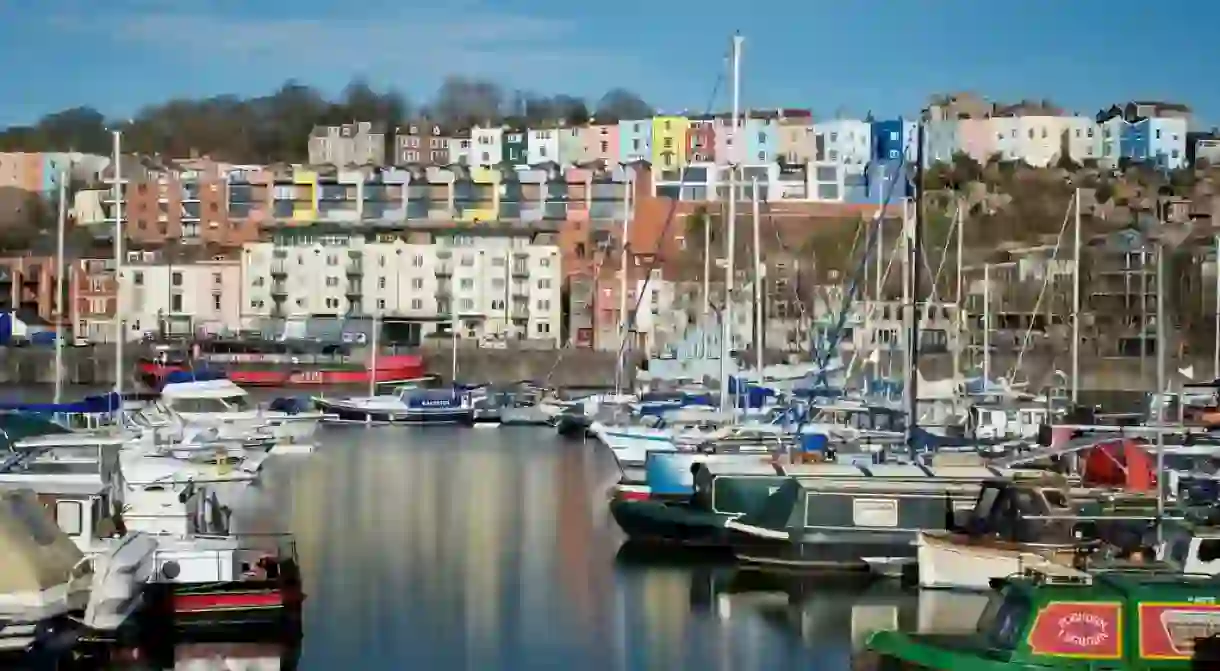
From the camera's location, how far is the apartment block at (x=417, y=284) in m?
97.2

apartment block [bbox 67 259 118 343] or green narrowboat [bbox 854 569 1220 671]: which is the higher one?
apartment block [bbox 67 259 118 343]

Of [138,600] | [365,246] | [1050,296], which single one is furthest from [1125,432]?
[365,246]

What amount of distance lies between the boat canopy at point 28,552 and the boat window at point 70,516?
1.78 meters

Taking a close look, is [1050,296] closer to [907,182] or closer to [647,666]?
[907,182]

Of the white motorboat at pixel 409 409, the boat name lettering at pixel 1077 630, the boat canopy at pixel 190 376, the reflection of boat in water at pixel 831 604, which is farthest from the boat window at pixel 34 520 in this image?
the white motorboat at pixel 409 409

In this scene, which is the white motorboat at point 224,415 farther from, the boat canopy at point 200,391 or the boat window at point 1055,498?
the boat window at point 1055,498

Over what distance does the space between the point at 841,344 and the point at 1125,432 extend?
114ft

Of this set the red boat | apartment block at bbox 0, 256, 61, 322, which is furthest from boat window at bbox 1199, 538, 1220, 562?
apartment block at bbox 0, 256, 61, 322

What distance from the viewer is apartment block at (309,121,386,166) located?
6033 inches

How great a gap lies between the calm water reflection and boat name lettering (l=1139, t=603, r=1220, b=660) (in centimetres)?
597

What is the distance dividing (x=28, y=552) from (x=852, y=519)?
38.3 ft

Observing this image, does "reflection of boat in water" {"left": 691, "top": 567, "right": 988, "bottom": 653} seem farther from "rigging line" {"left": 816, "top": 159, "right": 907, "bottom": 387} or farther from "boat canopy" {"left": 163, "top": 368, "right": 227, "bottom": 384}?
"boat canopy" {"left": 163, "top": 368, "right": 227, "bottom": 384}

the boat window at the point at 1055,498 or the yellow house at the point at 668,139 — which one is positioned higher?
the yellow house at the point at 668,139

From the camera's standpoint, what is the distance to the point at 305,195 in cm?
11569
